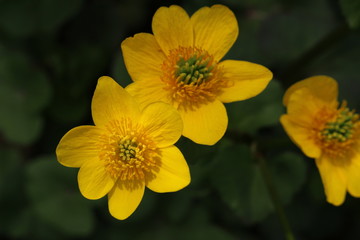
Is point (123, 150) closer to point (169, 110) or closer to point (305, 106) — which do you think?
point (169, 110)

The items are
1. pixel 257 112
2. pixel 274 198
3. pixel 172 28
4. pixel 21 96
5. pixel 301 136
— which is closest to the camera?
pixel 172 28

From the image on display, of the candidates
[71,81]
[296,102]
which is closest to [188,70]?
[296,102]

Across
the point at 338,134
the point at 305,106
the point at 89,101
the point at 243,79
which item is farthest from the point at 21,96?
the point at 338,134

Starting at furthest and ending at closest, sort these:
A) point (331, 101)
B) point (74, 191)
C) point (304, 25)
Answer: point (304, 25) < point (74, 191) < point (331, 101)

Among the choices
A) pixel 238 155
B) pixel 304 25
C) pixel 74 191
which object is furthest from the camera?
pixel 304 25

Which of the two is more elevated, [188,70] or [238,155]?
[188,70]

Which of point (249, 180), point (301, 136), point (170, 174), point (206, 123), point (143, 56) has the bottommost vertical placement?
point (249, 180)

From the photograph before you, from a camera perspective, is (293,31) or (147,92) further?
(293,31)

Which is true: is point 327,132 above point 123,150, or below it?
below

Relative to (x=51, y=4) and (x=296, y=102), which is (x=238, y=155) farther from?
(x=51, y=4)
